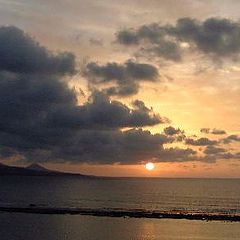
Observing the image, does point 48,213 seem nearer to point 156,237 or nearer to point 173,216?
point 173,216

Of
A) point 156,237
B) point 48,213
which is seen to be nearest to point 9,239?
point 156,237

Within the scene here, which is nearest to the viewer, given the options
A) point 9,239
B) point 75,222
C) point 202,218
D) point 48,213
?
point 9,239

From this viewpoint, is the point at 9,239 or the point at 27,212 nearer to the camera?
the point at 9,239

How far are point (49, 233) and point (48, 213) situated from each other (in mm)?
41849

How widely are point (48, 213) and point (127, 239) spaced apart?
51.6 m

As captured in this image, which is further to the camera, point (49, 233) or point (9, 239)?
point (49, 233)

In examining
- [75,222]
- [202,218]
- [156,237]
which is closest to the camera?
[156,237]

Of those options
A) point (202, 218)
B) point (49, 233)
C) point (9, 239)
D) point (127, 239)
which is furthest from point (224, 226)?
point (9, 239)

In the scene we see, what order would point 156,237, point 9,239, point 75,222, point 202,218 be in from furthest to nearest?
1. point 202,218
2. point 75,222
3. point 156,237
4. point 9,239

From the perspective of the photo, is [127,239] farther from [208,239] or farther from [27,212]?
[27,212]

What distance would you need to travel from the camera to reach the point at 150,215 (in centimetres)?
14075

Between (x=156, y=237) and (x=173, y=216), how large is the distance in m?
37.8

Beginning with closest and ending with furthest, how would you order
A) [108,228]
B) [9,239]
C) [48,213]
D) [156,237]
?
[9,239] → [156,237] → [108,228] → [48,213]

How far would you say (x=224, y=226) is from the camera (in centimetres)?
11919
